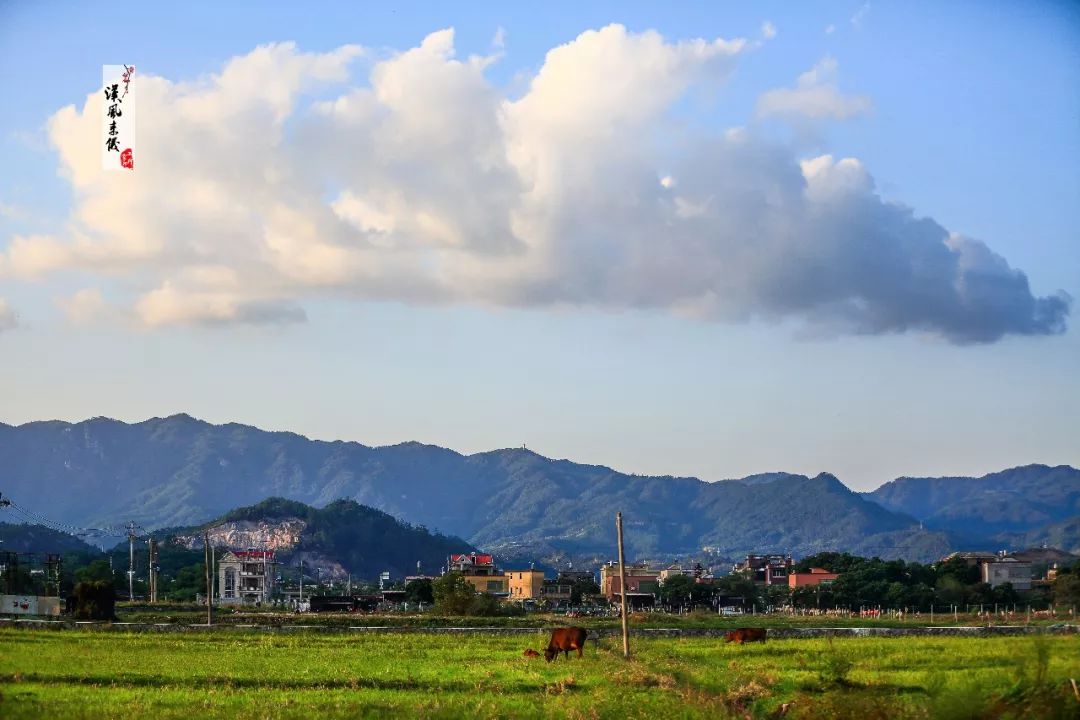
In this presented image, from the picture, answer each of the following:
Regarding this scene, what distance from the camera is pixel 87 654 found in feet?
131

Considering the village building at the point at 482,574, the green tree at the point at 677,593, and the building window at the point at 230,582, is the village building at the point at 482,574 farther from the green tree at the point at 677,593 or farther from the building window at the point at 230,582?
the building window at the point at 230,582

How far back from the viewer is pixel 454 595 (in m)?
87.9

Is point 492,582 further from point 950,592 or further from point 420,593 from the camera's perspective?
point 950,592

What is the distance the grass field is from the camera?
71.0ft

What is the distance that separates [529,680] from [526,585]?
106305 millimetres

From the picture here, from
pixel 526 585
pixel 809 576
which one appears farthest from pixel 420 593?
pixel 809 576

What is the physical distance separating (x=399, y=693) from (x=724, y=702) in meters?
7.38

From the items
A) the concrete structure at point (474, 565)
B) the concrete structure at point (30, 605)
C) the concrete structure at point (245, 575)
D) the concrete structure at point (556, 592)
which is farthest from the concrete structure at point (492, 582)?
the concrete structure at point (30, 605)

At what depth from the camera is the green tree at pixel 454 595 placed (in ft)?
283

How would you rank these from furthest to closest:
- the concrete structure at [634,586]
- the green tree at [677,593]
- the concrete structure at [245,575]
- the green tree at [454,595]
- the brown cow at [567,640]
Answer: the concrete structure at [245,575] → the concrete structure at [634,586] → the green tree at [677,593] → the green tree at [454,595] → the brown cow at [567,640]

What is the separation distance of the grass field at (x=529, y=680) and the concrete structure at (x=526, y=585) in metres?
89.0

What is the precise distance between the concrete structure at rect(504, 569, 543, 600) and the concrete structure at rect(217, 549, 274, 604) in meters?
27.6

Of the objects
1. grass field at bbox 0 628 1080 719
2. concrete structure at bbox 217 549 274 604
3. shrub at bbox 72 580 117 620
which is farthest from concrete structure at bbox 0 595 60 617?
concrete structure at bbox 217 549 274 604

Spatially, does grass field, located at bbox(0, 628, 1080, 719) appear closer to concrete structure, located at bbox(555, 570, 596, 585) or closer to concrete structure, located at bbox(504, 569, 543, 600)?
concrete structure, located at bbox(504, 569, 543, 600)
